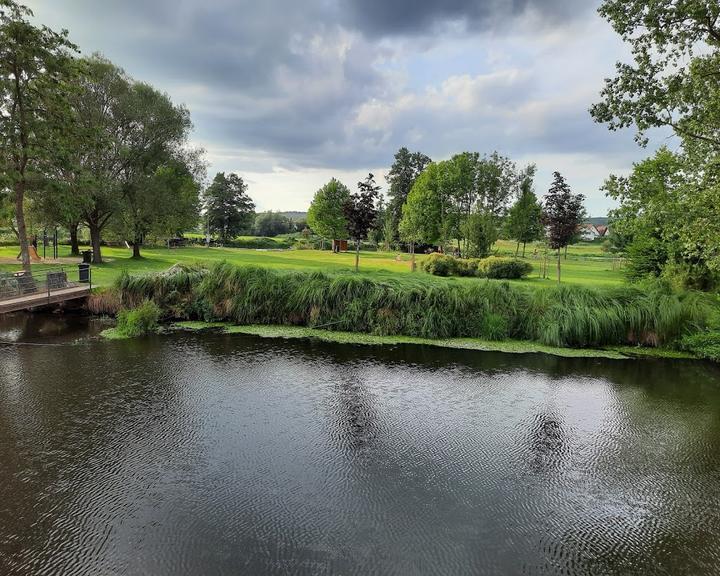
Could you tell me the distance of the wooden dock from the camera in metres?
13.8

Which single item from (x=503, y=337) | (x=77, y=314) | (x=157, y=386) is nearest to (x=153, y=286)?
(x=77, y=314)

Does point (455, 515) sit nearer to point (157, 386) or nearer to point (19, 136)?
point (157, 386)

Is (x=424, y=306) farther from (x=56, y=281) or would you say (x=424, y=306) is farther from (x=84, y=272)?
(x=84, y=272)

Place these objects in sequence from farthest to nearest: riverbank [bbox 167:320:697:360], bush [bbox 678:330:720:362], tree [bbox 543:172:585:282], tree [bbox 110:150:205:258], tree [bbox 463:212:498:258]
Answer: tree [bbox 110:150:205:258] < tree [bbox 463:212:498:258] < tree [bbox 543:172:585:282] < riverbank [bbox 167:320:697:360] < bush [bbox 678:330:720:362]

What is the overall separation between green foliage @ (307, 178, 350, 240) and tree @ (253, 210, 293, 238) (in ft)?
121

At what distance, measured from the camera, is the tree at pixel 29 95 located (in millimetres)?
17406

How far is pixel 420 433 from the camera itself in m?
7.77

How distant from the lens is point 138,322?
14047 millimetres

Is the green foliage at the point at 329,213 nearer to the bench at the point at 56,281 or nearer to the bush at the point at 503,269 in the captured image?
the bush at the point at 503,269

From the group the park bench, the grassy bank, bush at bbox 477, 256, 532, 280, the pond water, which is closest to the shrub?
bush at bbox 477, 256, 532, 280

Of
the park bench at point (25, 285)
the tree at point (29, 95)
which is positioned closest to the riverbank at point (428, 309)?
the park bench at point (25, 285)

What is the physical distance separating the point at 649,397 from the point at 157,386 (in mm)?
10782

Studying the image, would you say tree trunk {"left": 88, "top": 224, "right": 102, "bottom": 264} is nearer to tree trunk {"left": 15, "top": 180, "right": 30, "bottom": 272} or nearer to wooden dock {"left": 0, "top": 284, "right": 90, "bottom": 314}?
tree trunk {"left": 15, "top": 180, "right": 30, "bottom": 272}

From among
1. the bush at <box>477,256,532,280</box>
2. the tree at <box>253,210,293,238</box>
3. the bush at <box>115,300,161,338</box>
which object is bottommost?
the bush at <box>115,300,161,338</box>
